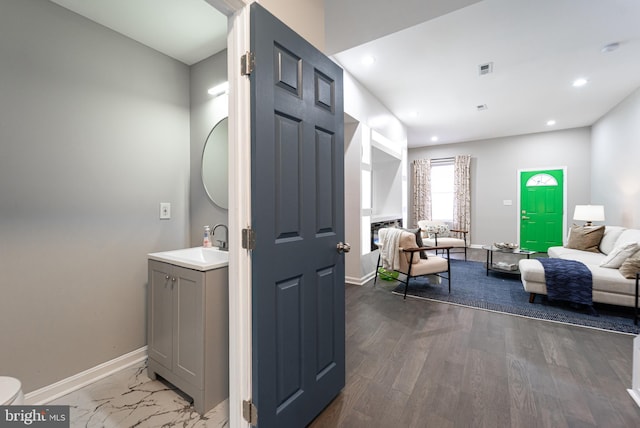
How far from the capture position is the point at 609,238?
3887mm

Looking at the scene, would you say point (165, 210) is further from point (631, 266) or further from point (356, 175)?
point (631, 266)

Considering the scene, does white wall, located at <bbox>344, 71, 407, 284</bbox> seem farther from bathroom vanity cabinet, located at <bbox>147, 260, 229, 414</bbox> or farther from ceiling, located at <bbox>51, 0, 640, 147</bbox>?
bathroom vanity cabinet, located at <bbox>147, 260, 229, 414</bbox>

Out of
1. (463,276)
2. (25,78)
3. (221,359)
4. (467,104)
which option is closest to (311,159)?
(221,359)

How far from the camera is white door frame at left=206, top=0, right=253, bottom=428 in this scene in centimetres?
114

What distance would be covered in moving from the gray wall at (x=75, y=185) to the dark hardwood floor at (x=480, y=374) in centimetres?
166

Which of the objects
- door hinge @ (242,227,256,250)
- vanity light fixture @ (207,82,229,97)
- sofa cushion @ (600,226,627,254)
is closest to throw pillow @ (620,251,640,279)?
sofa cushion @ (600,226,627,254)

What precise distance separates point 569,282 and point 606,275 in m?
0.32

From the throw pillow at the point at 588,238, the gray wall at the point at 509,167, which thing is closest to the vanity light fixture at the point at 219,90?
the throw pillow at the point at 588,238

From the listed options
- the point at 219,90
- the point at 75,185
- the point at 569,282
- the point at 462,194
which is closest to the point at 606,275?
the point at 569,282

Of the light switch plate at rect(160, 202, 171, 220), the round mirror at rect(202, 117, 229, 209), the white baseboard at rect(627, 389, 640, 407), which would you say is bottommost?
the white baseboard at rect(627, 389, 640, 407)

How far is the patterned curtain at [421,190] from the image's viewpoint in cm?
743

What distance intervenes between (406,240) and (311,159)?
7.41 ft

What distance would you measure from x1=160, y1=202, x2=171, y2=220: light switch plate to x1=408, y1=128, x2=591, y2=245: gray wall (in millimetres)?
7206

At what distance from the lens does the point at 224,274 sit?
1.56 m
